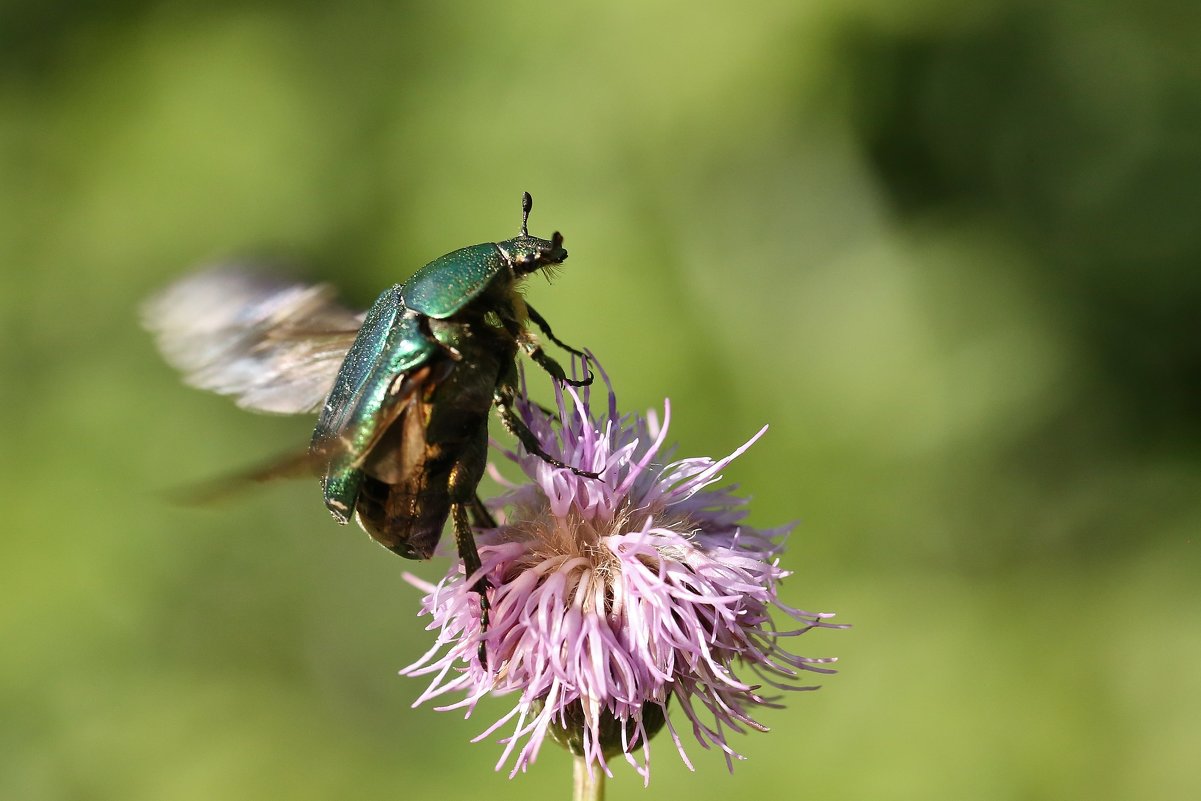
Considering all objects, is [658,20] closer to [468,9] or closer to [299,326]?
[468,9]

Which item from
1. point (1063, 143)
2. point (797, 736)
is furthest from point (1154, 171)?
point (797, 736)

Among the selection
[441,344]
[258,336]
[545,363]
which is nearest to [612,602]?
[545,363]

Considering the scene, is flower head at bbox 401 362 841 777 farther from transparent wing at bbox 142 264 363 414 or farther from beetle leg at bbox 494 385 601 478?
transparent wing at bbox 142 264 363 414

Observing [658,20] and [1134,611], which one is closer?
[1134,611]

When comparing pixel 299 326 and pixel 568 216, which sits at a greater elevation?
pixel 568 216

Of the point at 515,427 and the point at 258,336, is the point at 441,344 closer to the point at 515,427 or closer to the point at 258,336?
the point at 515,427

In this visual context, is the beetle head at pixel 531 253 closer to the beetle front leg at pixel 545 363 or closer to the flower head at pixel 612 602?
the beetle front leg at pixel 545 363
